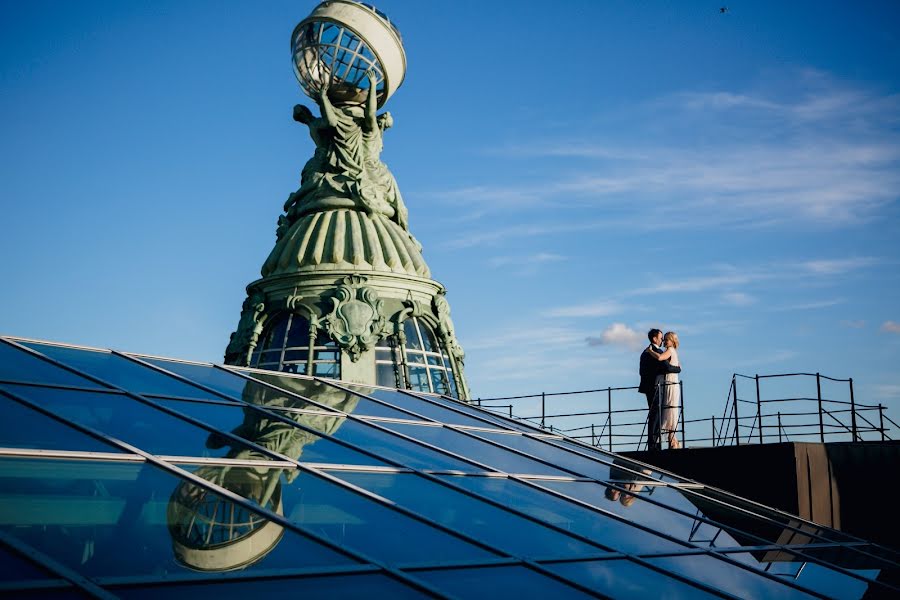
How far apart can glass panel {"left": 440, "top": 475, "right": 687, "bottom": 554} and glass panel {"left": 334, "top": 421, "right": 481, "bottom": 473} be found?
309 millimetres

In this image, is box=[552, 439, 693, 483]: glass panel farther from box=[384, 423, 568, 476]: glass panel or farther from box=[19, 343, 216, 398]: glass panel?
box=[19, 343, 216, 398]: glass panel

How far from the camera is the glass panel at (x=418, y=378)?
24.4 m

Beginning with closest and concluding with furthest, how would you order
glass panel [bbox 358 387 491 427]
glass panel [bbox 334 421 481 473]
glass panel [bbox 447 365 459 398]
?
glass panel [bbox 334 421 481 473]
glass panel [bbox 358 387 491 427]
glass panel [bbox 447 365 459 398]

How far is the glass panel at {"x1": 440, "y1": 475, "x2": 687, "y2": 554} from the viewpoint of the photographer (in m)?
6.89

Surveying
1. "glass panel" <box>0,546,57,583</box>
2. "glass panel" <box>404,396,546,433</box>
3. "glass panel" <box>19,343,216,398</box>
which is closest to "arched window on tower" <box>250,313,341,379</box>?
"glass panel" <box>404,396,546,433</box>

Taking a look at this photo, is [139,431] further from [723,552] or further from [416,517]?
[723,552]

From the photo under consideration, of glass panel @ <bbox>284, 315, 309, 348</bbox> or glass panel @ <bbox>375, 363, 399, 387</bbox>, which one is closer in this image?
glass panel @ <bbox>375, 363, 399, 387</bbox>

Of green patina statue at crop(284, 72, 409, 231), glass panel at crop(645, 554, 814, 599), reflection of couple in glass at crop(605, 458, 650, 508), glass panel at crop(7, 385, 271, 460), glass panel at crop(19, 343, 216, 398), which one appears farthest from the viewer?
green patina statue at crop(284, 72, 409, 231)

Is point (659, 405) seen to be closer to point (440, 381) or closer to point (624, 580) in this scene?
point (440, 381)

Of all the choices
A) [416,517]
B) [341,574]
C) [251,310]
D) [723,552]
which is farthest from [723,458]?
[251,310]

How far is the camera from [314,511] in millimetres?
5609

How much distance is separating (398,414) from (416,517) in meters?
4.34

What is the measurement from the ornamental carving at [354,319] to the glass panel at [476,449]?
526 inches

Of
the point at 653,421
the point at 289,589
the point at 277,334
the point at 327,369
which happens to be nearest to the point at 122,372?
the point at 289,589
